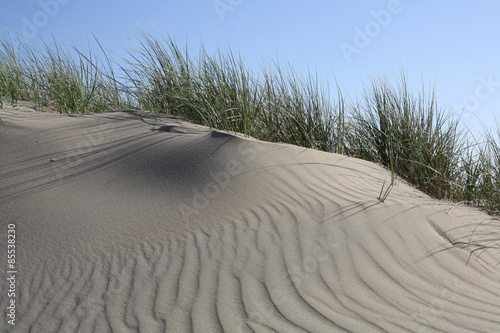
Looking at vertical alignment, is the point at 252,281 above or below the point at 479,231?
below

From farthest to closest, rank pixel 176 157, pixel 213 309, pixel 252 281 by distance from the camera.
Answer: pixel 176 157
pixel 252 281
pixel 213 309

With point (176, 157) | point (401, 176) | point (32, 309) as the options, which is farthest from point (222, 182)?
point (401, 176)

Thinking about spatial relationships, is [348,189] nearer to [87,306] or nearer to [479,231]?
[479,231]

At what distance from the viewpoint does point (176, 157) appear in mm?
3801

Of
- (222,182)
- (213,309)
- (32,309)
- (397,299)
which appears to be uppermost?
(222,182)

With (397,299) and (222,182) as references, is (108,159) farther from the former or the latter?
(397,299)

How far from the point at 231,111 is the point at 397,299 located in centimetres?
311

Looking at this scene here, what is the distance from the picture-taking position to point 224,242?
111 inches

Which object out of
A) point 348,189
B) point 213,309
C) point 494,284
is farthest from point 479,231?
point 213,309

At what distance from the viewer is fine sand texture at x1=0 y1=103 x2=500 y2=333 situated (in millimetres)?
2299

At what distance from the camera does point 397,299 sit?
2410 mm

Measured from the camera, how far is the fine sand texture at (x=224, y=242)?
230 centimetres

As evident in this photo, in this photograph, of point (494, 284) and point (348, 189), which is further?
point (348, 189)

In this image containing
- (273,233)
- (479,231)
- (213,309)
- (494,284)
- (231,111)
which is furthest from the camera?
(231,111)
